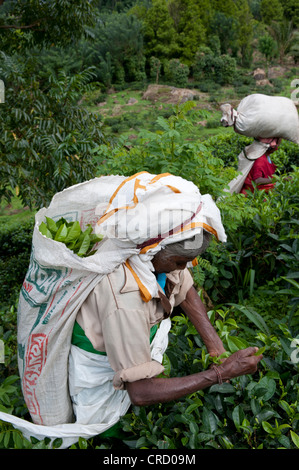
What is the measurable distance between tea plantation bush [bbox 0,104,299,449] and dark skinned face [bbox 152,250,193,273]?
1.44 feet

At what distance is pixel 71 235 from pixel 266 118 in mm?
3266

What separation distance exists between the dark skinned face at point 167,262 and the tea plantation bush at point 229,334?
0.44m

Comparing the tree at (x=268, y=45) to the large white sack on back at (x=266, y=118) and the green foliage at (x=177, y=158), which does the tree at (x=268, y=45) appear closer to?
the large white sack on back at (x=266, y=118)

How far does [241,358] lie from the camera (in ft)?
5.18

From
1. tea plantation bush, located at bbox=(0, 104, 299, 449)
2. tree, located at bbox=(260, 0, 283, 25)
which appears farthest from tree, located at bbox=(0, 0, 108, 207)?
tree, located at bbox=(260, 0, 283, 25)

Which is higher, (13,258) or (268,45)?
(13,258)

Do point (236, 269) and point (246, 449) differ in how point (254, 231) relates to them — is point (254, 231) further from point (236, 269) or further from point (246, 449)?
point (246, 449)

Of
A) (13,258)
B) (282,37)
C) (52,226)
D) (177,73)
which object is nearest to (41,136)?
(52,226)

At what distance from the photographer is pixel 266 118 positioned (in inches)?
171

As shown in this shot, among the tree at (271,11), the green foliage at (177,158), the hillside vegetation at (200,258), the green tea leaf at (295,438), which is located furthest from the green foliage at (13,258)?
the tree at (271,11)

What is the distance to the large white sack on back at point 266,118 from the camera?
4348 mm

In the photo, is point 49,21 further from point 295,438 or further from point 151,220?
point 295,438

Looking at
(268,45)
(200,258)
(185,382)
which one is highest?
(185,382)

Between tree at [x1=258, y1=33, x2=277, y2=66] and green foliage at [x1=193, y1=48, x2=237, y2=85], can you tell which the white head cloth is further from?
tree at [x1=258, y1=33, x2=277, y2=66]
